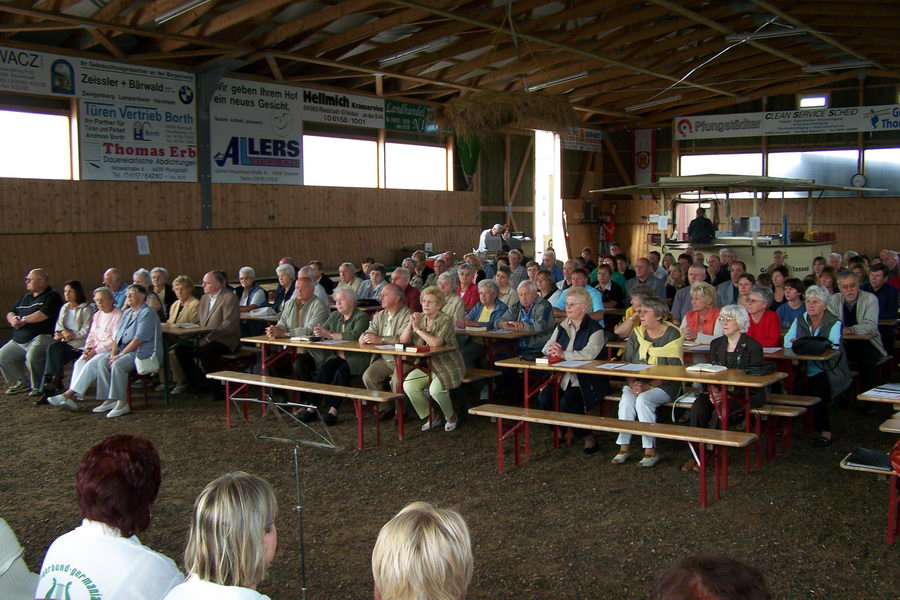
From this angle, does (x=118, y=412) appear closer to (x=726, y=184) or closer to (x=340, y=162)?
(x=340, y=162)

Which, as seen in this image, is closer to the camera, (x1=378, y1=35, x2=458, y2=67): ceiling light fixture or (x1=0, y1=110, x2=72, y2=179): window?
(x1=0, y1=110, x2=72, y2=179): window

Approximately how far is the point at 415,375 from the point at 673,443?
2059 millimetres

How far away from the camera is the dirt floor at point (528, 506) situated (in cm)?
382

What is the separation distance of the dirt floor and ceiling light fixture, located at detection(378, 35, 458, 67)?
8829 millimetres

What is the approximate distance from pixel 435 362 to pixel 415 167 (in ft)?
38.4

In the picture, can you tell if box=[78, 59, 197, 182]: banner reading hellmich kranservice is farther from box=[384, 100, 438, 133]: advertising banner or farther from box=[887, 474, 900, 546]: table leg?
box=[887, 474, 900, 546]: table leg

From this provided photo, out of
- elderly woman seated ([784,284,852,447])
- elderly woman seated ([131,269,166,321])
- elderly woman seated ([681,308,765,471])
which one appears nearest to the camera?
elderly woman seated ([681,308,765,471])

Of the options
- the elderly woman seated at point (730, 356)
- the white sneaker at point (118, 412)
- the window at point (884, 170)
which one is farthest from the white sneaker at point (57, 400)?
the window at point (884, 170)

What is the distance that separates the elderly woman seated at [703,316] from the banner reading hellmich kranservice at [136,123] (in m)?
9.21

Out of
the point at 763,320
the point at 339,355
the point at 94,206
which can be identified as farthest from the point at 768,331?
the point at 94,206

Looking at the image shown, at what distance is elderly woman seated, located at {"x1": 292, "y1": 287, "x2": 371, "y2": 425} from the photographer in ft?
23.2

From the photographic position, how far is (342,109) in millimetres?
15500

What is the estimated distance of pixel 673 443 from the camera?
6020 mm

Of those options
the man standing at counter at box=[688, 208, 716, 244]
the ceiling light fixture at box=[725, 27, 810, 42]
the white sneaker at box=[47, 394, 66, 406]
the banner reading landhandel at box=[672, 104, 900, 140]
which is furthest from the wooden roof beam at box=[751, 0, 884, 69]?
the white sneaker at box=[47, 394, 66, 406]
